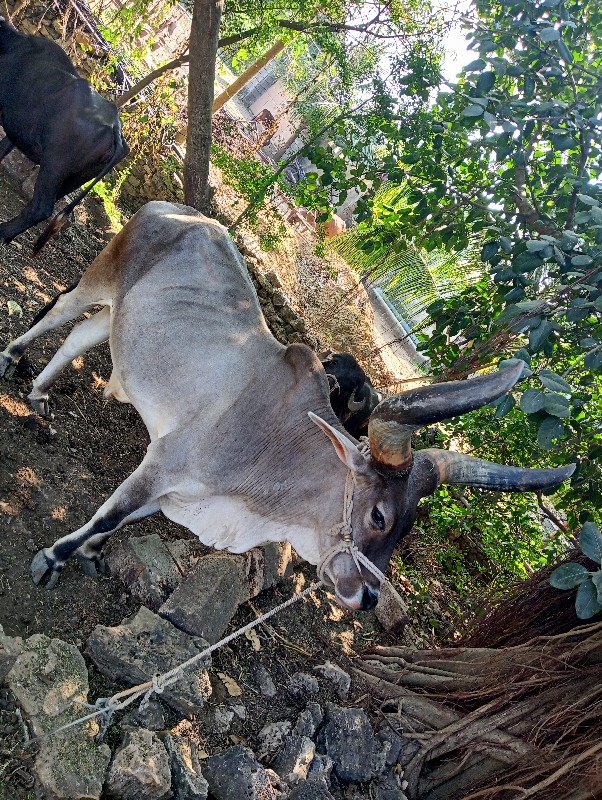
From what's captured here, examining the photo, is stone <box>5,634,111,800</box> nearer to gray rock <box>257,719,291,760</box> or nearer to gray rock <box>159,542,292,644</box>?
gray rock <box>159,542,292,644</box>

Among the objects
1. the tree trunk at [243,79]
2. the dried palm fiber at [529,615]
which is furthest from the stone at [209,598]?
the tree trunk at [243,79]

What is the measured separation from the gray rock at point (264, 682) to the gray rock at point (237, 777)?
70cm

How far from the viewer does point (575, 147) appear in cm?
425

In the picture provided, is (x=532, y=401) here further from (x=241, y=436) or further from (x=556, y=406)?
(x=241, y=436)

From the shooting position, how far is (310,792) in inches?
132

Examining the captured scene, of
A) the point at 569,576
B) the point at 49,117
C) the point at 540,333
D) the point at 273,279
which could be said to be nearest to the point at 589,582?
the point at 569,576

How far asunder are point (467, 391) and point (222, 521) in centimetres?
160

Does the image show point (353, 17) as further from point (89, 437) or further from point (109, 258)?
point (89, 437)

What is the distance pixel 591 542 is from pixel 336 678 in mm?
1959

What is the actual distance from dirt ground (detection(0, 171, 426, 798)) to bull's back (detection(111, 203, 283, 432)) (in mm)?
773

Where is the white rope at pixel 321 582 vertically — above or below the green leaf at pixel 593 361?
above

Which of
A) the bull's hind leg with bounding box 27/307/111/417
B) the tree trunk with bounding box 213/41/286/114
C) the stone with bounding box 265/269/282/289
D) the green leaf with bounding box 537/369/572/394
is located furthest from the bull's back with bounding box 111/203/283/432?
the tree trunk with bounding box 213/41/286/114

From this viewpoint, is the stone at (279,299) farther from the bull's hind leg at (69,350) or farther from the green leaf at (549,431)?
the green leaf at (549,431)

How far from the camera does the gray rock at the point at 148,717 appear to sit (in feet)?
10.5
